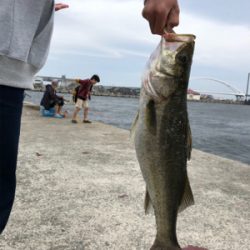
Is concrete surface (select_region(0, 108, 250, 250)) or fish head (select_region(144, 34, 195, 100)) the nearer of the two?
fish head (select_region(144, 34, 195, 100))

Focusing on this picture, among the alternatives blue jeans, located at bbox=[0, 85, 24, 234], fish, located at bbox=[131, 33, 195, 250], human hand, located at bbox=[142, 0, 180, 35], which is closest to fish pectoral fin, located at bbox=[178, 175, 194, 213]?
fish, located at bbox=[131, 33, 195, 250]

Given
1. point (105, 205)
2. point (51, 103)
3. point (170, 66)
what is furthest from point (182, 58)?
point (51, 103)

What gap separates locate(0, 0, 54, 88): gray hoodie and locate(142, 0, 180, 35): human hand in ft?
2.35

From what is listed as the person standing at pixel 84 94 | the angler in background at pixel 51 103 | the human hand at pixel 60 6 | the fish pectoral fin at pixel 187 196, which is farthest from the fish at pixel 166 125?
the angler in background at pixel 51 103

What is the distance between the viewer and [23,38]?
2.54 m

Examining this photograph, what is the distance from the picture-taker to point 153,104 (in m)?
2.28

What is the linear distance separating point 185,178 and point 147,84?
58cm

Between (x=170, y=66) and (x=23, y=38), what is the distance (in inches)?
35.5

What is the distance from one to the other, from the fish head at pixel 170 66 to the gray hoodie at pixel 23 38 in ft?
2.56

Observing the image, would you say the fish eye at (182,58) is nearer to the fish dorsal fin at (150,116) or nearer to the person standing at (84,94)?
the fish dorsal fin at (150,116)

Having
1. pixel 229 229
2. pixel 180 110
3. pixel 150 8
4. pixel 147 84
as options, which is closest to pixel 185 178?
pixel 180 110

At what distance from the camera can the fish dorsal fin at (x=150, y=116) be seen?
2.28 meters

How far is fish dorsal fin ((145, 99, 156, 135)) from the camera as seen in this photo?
7.47 ft

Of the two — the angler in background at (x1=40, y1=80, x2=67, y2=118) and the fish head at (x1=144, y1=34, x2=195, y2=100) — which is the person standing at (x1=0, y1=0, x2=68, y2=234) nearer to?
the fish head at (x1=144, y1=34, x2=195, y2=100)
